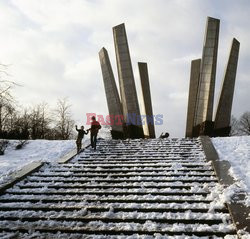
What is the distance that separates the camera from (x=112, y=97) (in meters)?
14.8

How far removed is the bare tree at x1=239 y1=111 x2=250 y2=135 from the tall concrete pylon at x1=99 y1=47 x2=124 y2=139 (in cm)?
2853

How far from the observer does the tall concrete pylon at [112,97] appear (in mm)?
14500

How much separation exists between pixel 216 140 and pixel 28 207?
713 centimetres

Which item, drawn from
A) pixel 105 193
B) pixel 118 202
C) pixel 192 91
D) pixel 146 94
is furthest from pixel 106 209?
pixel 192 91

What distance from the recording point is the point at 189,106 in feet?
57.9

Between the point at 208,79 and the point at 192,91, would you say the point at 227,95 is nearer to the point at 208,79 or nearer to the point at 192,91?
the point at 208,79

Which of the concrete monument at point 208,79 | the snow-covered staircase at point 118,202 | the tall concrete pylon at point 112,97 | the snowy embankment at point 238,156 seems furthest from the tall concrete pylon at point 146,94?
the snow-covered staircase at point 118,202

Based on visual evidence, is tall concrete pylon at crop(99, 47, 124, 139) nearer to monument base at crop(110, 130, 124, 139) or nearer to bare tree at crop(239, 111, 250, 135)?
monument base at crop(110, 130, 124, 139)

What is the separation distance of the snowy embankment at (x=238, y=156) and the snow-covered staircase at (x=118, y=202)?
0.50m

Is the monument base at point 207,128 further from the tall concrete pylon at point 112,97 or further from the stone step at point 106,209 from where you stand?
the stone step at point 106,209

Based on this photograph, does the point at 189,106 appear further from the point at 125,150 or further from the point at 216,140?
the point at 125,150

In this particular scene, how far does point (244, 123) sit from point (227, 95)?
84.8ft

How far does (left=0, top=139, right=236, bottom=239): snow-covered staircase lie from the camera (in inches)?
121

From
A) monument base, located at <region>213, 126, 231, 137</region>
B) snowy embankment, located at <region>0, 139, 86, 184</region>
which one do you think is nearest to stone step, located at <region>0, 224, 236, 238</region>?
snowy embankment, located at <region>0, 139, 86, 184</region>
